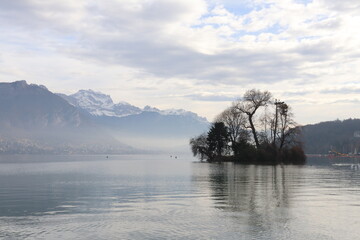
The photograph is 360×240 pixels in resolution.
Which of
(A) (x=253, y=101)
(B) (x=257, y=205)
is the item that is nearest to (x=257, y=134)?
(A) (x=253, y=101)

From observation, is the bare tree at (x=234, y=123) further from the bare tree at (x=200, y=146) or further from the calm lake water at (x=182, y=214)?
the calm lake water at (x=182, y=214)

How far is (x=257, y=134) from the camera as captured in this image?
354 feet

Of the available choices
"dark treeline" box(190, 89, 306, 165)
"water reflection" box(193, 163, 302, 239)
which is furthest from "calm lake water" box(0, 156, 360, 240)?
"dark treeline" box(190, 89, 306, 165)

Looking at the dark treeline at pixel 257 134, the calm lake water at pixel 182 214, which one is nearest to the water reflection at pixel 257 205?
the calm lake water at pixel 182 214

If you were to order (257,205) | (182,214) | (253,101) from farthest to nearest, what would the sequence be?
(253,101) → (257,205) → (182,214)

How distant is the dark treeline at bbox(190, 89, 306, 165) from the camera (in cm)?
10031

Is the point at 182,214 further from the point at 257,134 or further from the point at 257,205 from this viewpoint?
the point at 257,134

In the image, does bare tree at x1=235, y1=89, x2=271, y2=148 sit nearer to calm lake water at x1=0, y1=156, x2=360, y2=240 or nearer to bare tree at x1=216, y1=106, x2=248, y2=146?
bare tree at x1=216, y1=106, x2=248, y2=146

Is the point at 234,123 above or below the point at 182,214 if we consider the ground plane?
above

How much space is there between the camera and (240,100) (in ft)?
343

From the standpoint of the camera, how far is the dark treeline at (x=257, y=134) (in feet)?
329

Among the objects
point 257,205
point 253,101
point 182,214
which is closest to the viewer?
point 182,214

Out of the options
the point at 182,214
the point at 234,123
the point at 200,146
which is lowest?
the point at 182,214

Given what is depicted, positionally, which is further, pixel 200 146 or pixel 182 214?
pixel 200 146
